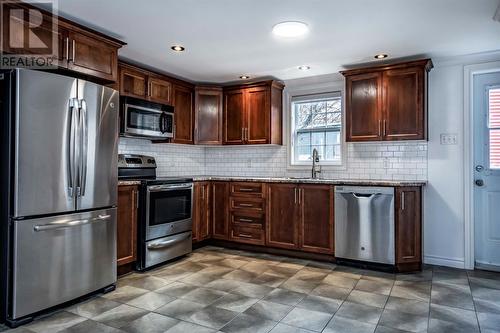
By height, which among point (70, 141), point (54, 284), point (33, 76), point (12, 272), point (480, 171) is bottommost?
point (54, 284)

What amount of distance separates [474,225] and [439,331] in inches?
78.2

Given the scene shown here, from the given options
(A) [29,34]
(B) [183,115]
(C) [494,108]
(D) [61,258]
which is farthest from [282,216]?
(A) [29,34]

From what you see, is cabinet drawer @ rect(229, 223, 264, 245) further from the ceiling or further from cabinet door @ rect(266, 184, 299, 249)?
the ceiling

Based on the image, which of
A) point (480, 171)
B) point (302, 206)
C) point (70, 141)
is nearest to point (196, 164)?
point (302, 206)

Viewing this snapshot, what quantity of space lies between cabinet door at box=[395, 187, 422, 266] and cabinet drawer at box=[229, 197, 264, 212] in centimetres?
161

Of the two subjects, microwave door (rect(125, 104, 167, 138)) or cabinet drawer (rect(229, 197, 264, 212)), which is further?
cabinet drawer (rect(229, 197, 264, 212))

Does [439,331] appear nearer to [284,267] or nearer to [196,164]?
[284,267]

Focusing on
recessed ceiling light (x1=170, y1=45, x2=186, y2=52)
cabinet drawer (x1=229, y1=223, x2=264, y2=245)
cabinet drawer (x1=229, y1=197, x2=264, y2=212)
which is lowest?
cabinet drawer (x1=229, y1=223, x2=264, y2=245)

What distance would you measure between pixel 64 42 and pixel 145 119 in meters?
1.31

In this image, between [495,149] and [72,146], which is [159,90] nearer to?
[72,146]

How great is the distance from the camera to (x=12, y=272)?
2.28 meters

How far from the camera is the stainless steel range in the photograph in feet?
11.6

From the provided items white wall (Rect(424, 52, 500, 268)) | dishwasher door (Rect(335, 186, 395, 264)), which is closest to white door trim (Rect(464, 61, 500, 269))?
white wall (Rect(424, 52, 500, 268))

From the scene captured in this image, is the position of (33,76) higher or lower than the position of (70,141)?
higher
